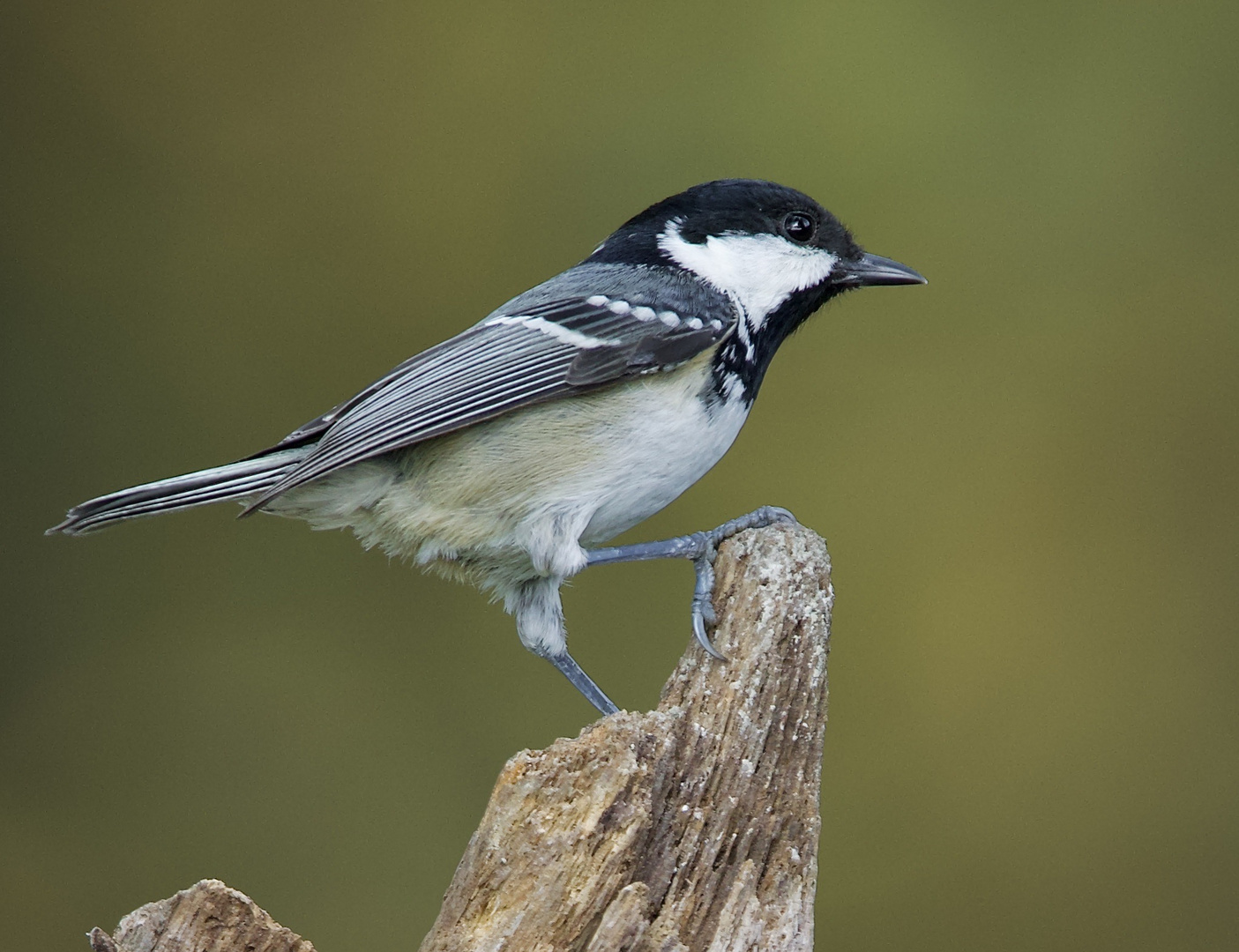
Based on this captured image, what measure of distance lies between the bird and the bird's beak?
8 centimetres

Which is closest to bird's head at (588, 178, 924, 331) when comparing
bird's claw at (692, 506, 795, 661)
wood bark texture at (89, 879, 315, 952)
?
bird's claw at (692, 506, 795, 661)

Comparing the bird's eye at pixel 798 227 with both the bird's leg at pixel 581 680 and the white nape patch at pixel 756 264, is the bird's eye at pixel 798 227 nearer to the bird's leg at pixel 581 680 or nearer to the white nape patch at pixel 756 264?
the white nape patch at pixel 756 264

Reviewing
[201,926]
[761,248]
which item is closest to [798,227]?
[761,248]

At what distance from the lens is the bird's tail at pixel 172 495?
2408mm

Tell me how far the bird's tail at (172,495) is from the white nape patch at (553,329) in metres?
0.55

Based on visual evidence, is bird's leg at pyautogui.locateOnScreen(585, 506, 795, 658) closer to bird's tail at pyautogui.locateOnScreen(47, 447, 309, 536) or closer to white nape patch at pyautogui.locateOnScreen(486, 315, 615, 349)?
white nape patch at pyautogui.locateOnScreen(486, 315, 615, 349)

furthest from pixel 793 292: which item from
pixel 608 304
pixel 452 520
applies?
pixel 452 520

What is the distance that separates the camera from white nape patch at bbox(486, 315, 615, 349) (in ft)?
8.31

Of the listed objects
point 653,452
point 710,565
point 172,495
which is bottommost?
point 710,565

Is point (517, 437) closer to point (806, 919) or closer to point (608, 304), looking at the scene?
point (608, 304)

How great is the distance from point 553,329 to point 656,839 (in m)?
1.17

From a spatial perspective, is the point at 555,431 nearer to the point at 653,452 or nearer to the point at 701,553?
the point at 653,452

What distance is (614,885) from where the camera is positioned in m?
1.73

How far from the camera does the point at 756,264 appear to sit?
9.04ft
